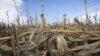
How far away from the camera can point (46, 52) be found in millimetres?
3277

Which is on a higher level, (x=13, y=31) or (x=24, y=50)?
(x=13, y=31)

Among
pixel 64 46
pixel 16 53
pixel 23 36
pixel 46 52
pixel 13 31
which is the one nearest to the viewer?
pixel 64 46

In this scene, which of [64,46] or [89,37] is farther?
[89,37]

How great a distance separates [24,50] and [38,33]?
0.62 meters

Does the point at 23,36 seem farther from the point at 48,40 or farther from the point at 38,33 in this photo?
the point at 48,40

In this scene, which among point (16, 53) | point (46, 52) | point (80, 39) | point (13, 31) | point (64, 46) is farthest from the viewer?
point (80, 39)

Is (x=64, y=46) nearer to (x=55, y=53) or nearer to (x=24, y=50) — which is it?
(x=55, y=53)

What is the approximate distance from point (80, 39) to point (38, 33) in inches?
30.8

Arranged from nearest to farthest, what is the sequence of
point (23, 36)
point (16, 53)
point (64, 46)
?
point (64, 46), point (16, 53), point (23, 36)

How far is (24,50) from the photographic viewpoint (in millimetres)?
3393

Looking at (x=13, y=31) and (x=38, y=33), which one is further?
(x=38, y=33)

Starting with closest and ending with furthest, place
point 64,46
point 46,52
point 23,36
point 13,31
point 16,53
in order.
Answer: point 64,46, point 13,31, point 16,53, point 46,52, point 23,36

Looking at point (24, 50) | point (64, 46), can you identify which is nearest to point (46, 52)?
point (24, 50)

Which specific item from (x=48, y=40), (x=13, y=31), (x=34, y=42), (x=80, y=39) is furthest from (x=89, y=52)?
(x=13, y=31)
